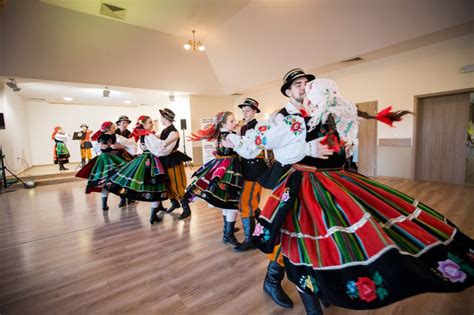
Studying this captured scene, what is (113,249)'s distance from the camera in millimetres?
2438

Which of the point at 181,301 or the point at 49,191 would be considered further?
the point at 49,191

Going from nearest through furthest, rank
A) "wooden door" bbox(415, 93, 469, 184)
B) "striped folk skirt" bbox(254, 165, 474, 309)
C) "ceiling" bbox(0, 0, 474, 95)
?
"striped folk skirt" bbox(254, 165, 474, 309) < "ceiling" bbox(0, 0, 474, 95) < "wooden door" bbox(415, 93, 469, 184)

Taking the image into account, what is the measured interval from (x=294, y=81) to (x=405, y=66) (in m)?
5.41

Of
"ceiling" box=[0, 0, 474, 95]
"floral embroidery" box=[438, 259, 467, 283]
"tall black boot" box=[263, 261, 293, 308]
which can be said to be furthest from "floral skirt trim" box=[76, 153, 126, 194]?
"floral embroidery" box=[438, 259, 467, 283]

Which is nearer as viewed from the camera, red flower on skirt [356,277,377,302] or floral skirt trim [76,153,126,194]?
red flower on skirt [356,277,377,302]

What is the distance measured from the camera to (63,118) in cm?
1032

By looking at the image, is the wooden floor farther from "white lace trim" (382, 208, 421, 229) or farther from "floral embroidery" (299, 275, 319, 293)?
"white lace trim" (382, 208, 421, 229)

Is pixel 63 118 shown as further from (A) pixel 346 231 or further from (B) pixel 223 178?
(A) pixel 346 231

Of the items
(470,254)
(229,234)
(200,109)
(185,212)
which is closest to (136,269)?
(229,234)

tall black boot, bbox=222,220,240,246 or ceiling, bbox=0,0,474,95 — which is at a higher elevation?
ceiling, bbox=0,0,474,95

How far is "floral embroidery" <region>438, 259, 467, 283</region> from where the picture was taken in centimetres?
85

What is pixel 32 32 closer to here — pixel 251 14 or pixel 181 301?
pixel 251 14

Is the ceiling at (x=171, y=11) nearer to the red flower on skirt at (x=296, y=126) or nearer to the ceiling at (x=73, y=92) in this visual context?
the ceiling at (x=73, y=92)

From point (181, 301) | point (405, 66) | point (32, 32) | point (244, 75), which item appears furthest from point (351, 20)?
point (32, 32)
